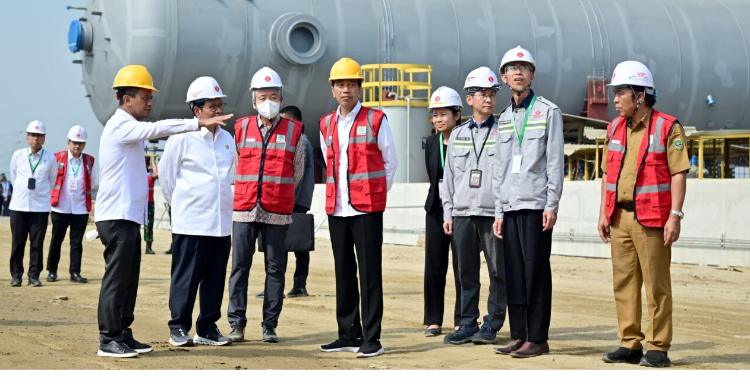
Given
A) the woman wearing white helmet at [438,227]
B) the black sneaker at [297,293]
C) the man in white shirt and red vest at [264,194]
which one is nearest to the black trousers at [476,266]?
the woman wearing white helmet at [438,227]

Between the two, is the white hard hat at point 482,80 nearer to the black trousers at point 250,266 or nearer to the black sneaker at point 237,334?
the black trousers at point 250,266

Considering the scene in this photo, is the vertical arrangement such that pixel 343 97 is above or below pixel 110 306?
above

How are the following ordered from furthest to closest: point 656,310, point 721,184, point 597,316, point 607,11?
point 607,11
point 721,184
point 597,316
point 656,310

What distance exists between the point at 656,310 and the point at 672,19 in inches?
1081

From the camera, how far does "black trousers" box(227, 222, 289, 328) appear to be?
7.57 m

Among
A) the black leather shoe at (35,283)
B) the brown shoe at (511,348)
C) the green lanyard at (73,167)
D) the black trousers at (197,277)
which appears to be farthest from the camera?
the green lanyard at (73,167)

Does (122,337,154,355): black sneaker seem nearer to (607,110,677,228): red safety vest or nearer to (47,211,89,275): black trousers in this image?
(607,110,677,228): red safety vest

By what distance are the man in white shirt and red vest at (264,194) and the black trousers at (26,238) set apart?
565 centimetres

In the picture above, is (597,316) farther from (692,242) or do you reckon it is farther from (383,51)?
(383,51)

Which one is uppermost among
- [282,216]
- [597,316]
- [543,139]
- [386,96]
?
[386,96]

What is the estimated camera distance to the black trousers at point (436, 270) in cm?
825

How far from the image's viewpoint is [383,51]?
27.3m

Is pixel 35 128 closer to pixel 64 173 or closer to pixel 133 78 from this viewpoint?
pixel 64 173

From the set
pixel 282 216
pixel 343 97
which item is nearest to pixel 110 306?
pixel 282 216
